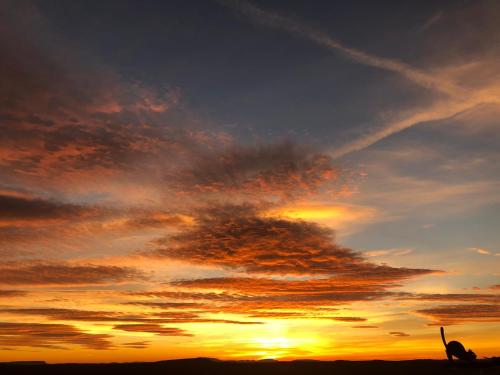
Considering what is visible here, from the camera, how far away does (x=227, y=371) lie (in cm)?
7169

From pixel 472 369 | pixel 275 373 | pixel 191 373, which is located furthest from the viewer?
pixel 191 373

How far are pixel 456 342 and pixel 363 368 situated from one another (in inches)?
1506

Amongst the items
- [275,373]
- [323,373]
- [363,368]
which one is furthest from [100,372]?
[363,368]

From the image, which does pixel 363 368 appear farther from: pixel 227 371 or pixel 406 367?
pixel 227 371

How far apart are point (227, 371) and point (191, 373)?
6500mm

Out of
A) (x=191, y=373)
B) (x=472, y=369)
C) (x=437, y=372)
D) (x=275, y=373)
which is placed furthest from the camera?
(x=191, y=373)

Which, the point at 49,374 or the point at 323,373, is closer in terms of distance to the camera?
the point at 323,373

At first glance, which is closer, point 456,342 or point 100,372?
point 456,342

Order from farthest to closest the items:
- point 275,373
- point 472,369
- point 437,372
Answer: point 275,373 → point 437,372 → point 472,369

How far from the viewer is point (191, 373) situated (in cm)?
7419

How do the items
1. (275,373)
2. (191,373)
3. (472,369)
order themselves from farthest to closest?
(191,373) < (275,373) < (472,369)

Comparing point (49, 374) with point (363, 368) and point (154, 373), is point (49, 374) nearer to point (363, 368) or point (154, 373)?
point (154, 373)

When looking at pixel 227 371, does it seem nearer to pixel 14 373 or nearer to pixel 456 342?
pixel 14 373

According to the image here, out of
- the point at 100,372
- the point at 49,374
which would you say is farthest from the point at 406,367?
the point at 49,374
